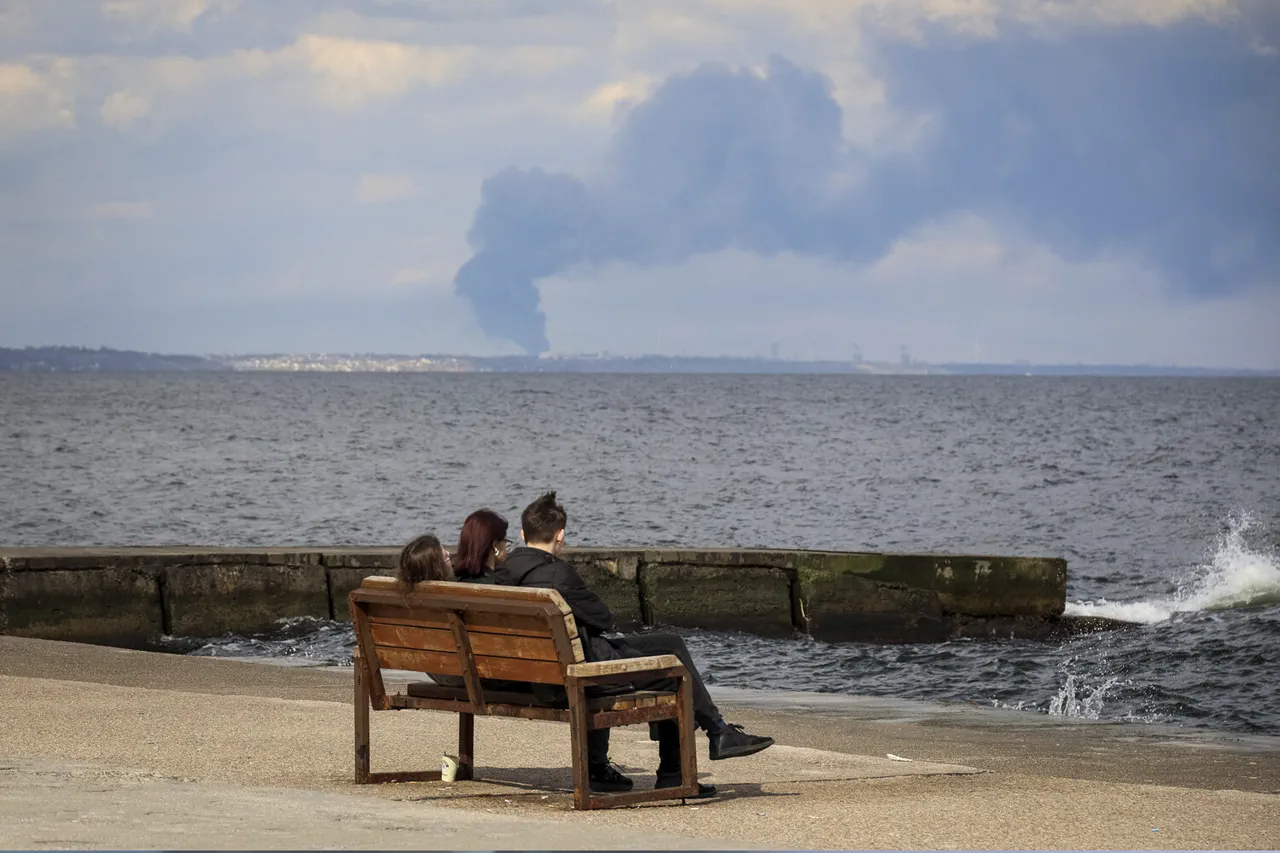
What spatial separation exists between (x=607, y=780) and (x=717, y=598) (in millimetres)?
10763

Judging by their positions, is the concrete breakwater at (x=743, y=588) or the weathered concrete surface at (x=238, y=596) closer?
the weathered concrete surface at (x=238, y=596)

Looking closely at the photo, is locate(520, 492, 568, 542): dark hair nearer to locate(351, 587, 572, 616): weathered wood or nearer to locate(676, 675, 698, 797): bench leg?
locate(351, 587, 572, 616): weathered wood

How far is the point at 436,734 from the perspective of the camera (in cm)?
896

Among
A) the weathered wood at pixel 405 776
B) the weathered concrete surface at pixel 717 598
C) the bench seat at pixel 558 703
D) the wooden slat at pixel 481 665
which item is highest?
the wooden slat at pixel 481 665

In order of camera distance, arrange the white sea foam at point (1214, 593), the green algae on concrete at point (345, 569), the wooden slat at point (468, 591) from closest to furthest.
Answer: the wooden slat at point (468, 591)
the green algae on concrete at point (345, 569)
the white sea foam at point (1214, 593)

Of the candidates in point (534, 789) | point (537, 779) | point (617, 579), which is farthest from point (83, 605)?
point (534, 789)

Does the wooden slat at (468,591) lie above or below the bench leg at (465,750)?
above

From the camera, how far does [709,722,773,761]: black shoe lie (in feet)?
23.2

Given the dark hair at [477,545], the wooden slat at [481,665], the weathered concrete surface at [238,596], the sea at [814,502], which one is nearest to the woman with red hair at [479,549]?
the dark hair at [477,545]

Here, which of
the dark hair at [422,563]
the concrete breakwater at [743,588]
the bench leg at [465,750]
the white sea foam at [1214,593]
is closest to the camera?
the dark hair at [422,563]

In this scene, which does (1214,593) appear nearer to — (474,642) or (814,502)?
(474,642)

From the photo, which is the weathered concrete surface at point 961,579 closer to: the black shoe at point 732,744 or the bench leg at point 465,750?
the bench leg at point 465,750

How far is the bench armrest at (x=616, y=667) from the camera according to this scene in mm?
6488

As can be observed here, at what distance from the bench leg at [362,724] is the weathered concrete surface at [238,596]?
9.75 meters
